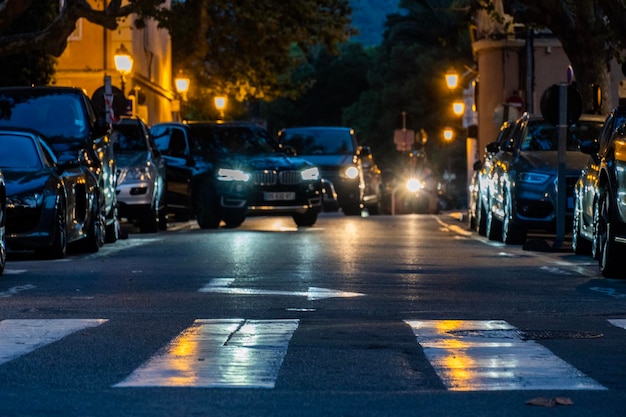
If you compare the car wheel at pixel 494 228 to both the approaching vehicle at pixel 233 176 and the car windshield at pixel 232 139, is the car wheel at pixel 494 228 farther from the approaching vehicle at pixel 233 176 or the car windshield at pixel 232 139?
the car windshield at pixel 232 139

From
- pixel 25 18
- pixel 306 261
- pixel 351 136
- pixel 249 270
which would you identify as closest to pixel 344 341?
pixel 249 270

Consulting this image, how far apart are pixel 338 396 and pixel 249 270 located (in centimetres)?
909

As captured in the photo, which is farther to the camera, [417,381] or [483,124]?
[483,124]

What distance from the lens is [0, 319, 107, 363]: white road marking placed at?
9.39 meters

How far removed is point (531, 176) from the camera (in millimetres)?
22844

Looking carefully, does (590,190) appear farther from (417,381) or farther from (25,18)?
(25,18)

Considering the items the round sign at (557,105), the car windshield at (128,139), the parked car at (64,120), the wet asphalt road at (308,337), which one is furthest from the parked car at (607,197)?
the car windshield at (128,139)

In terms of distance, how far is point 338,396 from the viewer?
7566 millimetres

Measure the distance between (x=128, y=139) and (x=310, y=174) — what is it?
10.2ft

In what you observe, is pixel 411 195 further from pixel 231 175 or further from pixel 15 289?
pixel 15 289

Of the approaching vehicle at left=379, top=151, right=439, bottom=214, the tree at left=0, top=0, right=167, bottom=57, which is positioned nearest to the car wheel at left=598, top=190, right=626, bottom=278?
the tree at left=0, top=0, right=167, bottom=57

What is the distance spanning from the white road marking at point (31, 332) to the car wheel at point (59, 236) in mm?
7205

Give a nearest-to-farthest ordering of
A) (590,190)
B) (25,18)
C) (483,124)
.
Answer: (590,190) < (25,18) < (483,124)

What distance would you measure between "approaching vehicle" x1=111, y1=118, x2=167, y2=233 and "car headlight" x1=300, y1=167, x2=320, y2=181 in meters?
2.30
